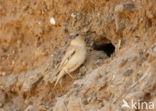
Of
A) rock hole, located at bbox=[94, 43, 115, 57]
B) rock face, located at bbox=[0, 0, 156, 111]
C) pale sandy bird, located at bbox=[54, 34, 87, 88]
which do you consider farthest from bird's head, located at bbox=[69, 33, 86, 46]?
rock hole, located at bbox=[94, 43, 115, 57]

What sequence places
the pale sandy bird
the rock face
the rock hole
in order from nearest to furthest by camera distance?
1. the rock face
2. the pale sandy bird
3. the rock hole

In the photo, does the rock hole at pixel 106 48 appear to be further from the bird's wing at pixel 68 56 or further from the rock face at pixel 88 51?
the bird's wing at pixel 68 56

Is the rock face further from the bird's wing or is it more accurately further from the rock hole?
the bird's wing

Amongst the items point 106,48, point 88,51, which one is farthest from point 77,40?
point 106,48

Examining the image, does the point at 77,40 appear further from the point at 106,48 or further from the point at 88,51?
the point at 106,48

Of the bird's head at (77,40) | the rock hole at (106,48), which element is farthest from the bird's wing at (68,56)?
the rock hole at (106,48)

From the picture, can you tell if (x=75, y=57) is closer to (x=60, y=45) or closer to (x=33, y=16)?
(x=60, y=45)
